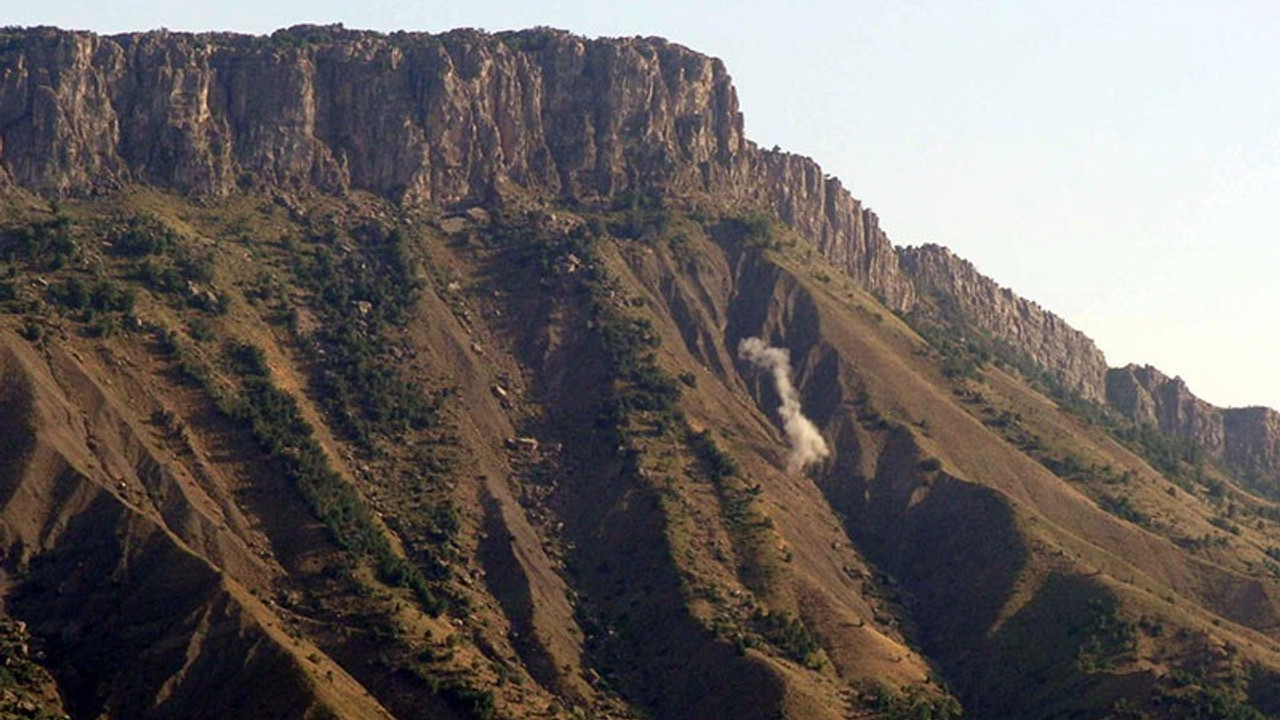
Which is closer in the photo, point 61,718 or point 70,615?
point 61,718

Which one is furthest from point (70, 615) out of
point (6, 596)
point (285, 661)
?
point (285, 661)

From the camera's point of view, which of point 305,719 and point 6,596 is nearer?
point 305,719

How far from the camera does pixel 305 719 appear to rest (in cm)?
18788

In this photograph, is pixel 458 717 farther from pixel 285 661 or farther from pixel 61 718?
pixel 61 718

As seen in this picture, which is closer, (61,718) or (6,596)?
(61,718)

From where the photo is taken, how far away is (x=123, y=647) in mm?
196750

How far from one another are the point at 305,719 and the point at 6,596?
30.7 metres

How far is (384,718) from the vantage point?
639 feet

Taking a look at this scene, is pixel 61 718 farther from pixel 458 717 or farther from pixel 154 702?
pixel 458 717

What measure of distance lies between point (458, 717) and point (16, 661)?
36.4 metres

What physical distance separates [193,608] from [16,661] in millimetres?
15325

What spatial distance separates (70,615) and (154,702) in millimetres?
13667

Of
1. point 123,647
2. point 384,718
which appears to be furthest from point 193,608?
point 384,718

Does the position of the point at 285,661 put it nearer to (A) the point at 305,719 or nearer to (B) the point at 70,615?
(A) the point at 305,719
